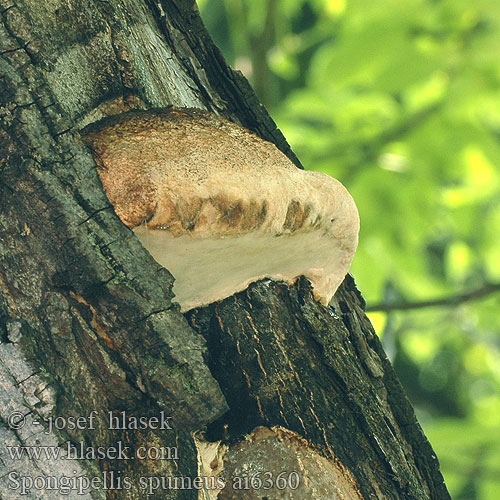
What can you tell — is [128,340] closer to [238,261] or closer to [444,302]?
[238,261]

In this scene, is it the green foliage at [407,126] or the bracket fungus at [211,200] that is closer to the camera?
the bracket fungus at [211,200]

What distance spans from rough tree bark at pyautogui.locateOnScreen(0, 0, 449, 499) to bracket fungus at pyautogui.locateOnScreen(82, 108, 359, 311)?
0.14ft

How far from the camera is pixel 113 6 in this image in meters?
1.50

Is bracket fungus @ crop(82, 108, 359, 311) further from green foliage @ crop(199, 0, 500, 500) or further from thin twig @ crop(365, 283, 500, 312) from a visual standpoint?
green foliage @ crop(199, 0, 500, 500)


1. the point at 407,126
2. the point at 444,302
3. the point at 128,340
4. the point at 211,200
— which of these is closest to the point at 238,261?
the point at 211,200

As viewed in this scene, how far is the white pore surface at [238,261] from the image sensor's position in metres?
1.31

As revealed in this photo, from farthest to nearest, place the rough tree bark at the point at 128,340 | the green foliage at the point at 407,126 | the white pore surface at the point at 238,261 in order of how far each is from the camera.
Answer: the green foliage at the point at 407,126, the white pore surface at the point at 238,261, the rough tree bark at the point at 128,340

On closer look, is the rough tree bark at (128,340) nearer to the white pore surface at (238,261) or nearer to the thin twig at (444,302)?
the white pore surface at (238,261)

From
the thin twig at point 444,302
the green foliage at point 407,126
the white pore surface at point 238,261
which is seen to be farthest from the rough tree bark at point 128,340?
the green foliage at point 407,126

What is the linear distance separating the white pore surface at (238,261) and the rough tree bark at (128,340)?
0.12ft

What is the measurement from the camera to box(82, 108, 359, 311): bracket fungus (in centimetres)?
124

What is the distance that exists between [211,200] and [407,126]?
2372mm

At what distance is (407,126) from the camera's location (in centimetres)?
342

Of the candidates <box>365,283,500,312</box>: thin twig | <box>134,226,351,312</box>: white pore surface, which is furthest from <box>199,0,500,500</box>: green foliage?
<box>134,226,351,312</box>: white pore surface
